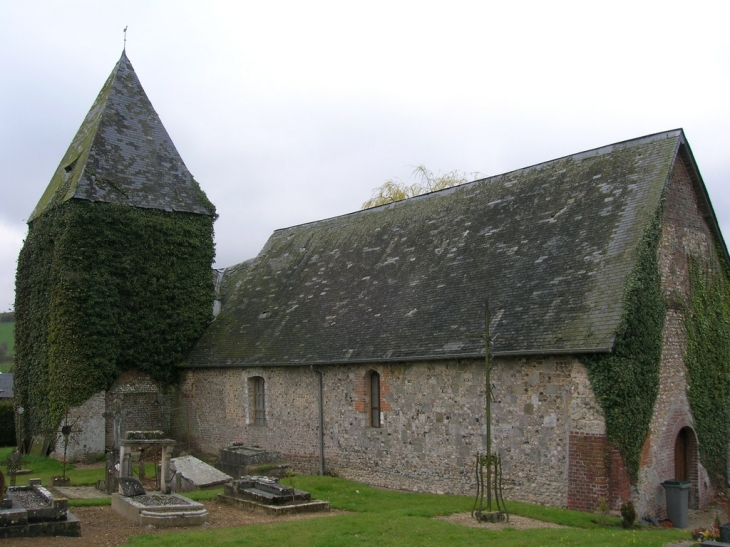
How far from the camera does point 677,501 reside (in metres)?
14.7

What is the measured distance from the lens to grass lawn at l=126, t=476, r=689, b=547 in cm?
1098

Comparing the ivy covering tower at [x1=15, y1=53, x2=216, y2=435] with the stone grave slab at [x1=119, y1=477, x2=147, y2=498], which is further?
the ivy covering tower at [x1=15, y1=53, x2=216, y2=435]

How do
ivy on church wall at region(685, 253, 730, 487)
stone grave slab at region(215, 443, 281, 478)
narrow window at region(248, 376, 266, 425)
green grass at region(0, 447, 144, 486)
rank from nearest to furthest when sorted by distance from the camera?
ivy on church wall at region(685, 253, 730, 487) < stone grave slab at region(215, 443, 281, 478) < green grass at region(0, 447, 144, 486) < narrow window at region(248, 376, 266, 425)

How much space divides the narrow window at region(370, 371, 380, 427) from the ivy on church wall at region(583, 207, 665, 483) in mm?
6273

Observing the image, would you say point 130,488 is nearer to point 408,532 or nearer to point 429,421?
point 408,532

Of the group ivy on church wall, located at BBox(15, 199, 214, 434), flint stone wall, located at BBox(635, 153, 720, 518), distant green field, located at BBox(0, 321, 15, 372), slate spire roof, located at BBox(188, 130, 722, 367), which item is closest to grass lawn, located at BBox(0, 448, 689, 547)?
flint stone wall, located at BBox(635, 153, 720, 518)

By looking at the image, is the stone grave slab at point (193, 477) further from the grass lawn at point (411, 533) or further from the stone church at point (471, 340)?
the grass lawn at point (411, 533)

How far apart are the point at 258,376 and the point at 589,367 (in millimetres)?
11476

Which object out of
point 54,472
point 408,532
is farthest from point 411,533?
point 54,472

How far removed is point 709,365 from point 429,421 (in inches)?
281

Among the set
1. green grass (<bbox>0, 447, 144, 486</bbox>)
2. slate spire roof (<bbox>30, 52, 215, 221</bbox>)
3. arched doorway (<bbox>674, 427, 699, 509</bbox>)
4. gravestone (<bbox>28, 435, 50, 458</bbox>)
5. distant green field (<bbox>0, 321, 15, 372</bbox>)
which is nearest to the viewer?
arched doorway (<bbox>674, 427, 699, 509</bbox>)

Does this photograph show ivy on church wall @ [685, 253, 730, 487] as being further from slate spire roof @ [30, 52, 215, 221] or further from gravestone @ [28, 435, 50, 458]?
gravestone @ [28, 435, 50, 458]

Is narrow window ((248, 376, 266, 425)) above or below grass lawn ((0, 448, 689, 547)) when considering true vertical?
above

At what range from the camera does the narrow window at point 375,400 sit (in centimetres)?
1866
